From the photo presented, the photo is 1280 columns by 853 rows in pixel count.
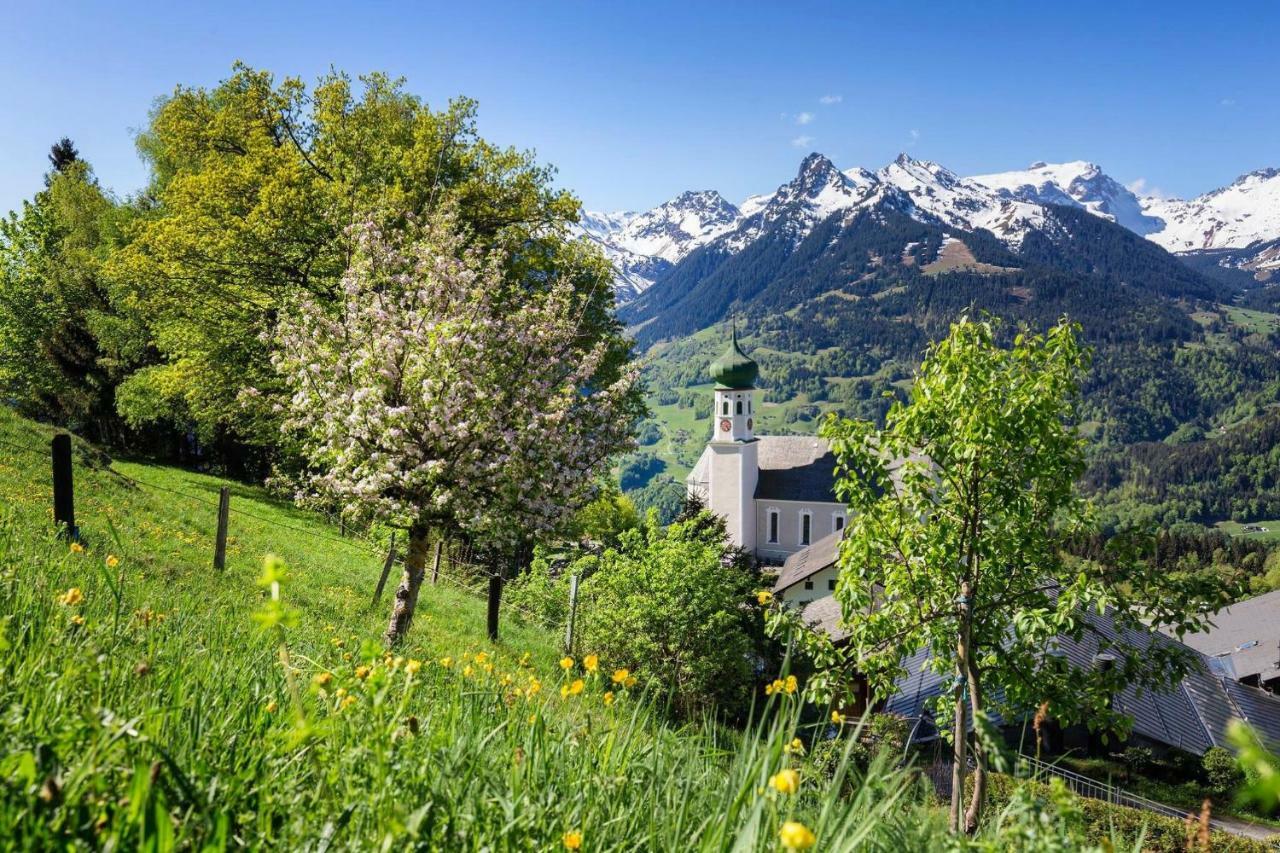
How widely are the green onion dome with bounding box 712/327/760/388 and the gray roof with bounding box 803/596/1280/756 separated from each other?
34.6 m

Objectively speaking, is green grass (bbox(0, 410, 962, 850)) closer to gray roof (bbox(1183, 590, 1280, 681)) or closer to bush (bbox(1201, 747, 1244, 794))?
bush (bbox(1201, 747, 1244, 794))

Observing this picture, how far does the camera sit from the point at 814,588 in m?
59.6

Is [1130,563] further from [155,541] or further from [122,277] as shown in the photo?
[122,277]

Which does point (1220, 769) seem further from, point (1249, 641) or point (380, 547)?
point (1249, 641)

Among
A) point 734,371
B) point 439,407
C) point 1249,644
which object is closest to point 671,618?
point 439,407

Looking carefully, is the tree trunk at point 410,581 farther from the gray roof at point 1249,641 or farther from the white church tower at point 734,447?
the white church tower at point 734,447

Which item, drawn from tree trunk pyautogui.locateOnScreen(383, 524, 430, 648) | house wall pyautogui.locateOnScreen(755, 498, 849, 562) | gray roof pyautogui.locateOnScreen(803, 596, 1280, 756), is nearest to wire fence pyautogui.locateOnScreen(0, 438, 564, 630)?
tree trunk pyautogui.locateOnScreen(383, 524, 430, 648)

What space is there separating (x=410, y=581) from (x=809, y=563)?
51.0 meters

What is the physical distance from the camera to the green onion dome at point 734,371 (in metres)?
79.0

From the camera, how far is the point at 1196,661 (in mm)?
8844

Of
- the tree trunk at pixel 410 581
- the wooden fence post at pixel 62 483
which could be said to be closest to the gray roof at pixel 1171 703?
the tree trunk at pixel 410 581

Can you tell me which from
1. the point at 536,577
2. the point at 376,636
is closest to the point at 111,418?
the point at 536,577

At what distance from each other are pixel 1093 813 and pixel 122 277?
30507mm

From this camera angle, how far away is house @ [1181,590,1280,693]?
51.4 m
